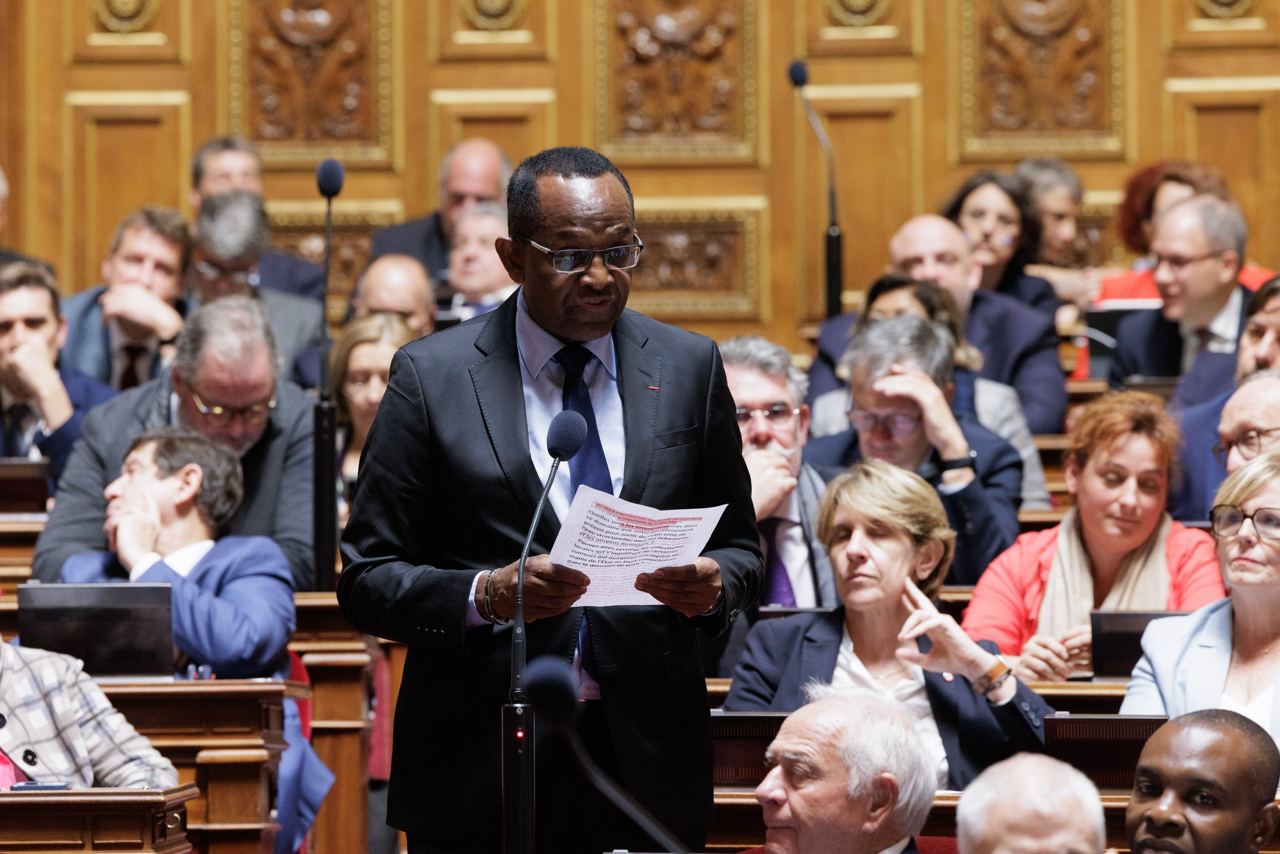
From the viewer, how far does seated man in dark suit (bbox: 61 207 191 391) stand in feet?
17.7

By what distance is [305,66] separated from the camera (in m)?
7.16

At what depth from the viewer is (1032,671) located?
140 inches

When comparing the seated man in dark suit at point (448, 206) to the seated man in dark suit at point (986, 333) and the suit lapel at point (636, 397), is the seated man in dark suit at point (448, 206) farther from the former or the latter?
the suit lapel at point (636, 397)

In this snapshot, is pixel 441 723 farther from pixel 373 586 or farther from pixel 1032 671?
pixel 1032 671

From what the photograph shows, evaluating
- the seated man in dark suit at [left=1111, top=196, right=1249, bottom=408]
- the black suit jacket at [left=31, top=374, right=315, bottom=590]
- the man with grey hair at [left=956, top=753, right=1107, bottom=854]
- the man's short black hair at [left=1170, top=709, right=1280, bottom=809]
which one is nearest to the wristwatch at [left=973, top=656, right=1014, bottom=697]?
the man's short black hair at [left=1170, top=709, right=1280, bottom=809]

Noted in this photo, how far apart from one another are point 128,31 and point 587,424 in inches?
212

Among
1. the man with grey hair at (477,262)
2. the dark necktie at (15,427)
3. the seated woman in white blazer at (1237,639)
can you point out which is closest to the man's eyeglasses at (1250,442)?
the seated woman in white blazer at (1237,639)

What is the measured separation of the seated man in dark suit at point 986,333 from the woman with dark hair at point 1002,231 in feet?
1.37

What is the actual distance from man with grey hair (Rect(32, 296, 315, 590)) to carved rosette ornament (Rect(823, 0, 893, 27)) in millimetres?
3115

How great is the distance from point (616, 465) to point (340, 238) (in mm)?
5016

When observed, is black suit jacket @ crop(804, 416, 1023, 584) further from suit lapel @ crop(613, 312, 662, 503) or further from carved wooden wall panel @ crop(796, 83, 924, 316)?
carved wooden wall panel @ crop(796, 83, 924, 316)

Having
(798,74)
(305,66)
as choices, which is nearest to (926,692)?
(798,74)

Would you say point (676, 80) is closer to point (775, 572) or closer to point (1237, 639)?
point (775, 572)

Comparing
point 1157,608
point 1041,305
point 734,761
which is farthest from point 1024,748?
point 1041,305
